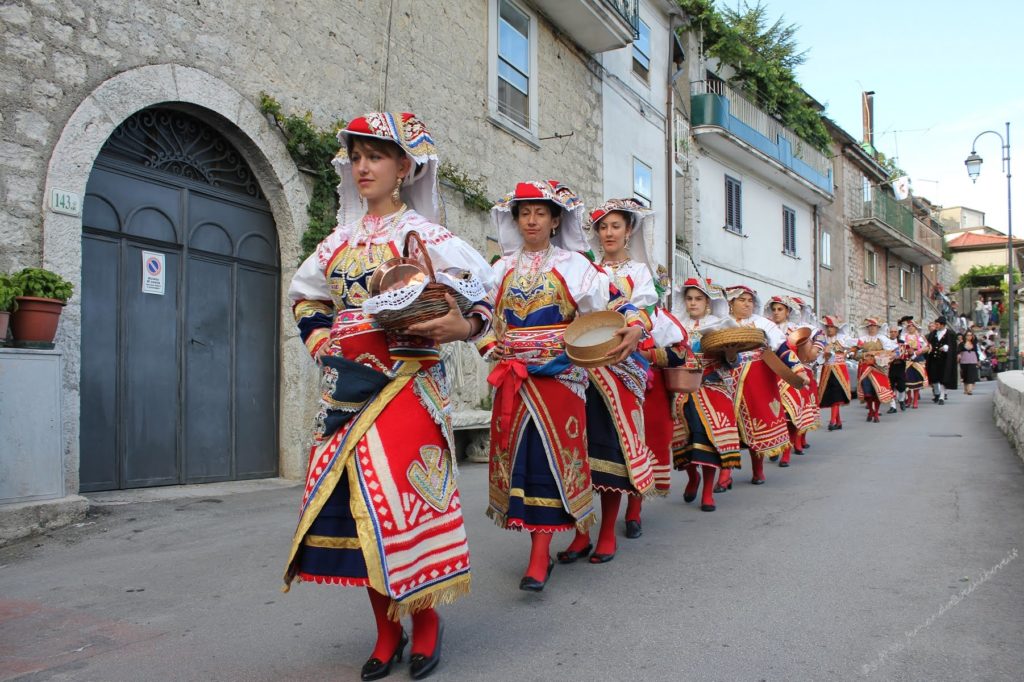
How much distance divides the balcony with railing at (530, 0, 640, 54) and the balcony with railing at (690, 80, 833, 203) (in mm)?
5715

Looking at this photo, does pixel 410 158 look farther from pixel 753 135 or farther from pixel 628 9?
pixel 753 135

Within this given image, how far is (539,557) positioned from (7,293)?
3.66 meters

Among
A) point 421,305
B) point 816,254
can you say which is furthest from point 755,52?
point 421,305

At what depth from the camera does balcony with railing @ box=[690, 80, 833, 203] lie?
20516 millimetres

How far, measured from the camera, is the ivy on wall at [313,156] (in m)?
8.21

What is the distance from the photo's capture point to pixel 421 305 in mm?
2885

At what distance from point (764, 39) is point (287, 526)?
838 inches

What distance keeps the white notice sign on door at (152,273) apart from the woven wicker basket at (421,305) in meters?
5.08

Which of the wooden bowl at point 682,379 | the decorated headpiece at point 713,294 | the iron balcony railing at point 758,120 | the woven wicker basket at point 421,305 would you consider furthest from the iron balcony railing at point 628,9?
the woven wicker basket at point 421,305

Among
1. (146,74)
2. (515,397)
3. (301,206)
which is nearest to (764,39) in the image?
(301,206)

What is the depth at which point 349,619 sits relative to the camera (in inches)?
153

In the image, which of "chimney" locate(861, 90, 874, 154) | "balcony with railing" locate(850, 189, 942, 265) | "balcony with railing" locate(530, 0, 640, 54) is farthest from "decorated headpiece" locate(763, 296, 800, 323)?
"chimney" locate(861, 90, 874, 154)

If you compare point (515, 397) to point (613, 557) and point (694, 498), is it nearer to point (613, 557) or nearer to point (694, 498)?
point (613, 557)

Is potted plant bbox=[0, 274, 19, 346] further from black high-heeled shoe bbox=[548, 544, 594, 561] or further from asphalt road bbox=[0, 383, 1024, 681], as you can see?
black high-heeled shoe bbox=[548, 544, 594, 561]
